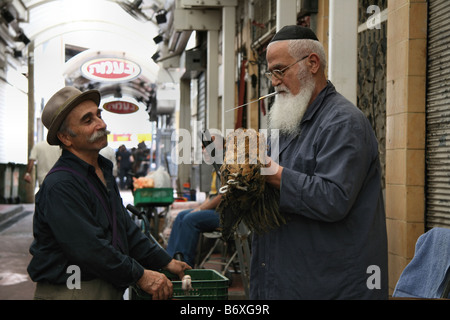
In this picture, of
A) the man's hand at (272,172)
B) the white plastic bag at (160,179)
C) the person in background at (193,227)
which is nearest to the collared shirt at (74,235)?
the man's hand at (272,172)

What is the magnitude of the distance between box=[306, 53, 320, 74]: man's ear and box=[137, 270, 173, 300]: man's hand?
120cm

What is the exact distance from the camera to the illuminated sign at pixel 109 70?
45.0 ft

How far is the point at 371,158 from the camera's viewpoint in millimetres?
2006

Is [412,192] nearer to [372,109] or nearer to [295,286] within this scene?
[372,109]

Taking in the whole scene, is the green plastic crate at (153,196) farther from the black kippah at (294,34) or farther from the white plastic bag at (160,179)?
the black kippah at (294,34)

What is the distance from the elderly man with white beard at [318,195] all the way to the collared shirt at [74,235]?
0.67 meters

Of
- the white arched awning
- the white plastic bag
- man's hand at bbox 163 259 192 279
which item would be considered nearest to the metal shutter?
man's hand at bbox 163 259 192 279

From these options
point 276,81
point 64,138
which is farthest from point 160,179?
point 276,81

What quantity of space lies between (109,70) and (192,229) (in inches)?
347

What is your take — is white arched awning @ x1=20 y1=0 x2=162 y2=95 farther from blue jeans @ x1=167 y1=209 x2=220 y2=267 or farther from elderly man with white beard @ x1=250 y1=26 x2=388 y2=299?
elderly man with white beard @ x1=250 y1=26 x2=388 y2=299

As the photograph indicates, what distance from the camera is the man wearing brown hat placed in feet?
7.89

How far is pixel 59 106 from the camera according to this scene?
108 inches

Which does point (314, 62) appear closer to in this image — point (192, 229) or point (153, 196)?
point (192, 229)

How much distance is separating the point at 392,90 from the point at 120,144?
1639 centimetres
